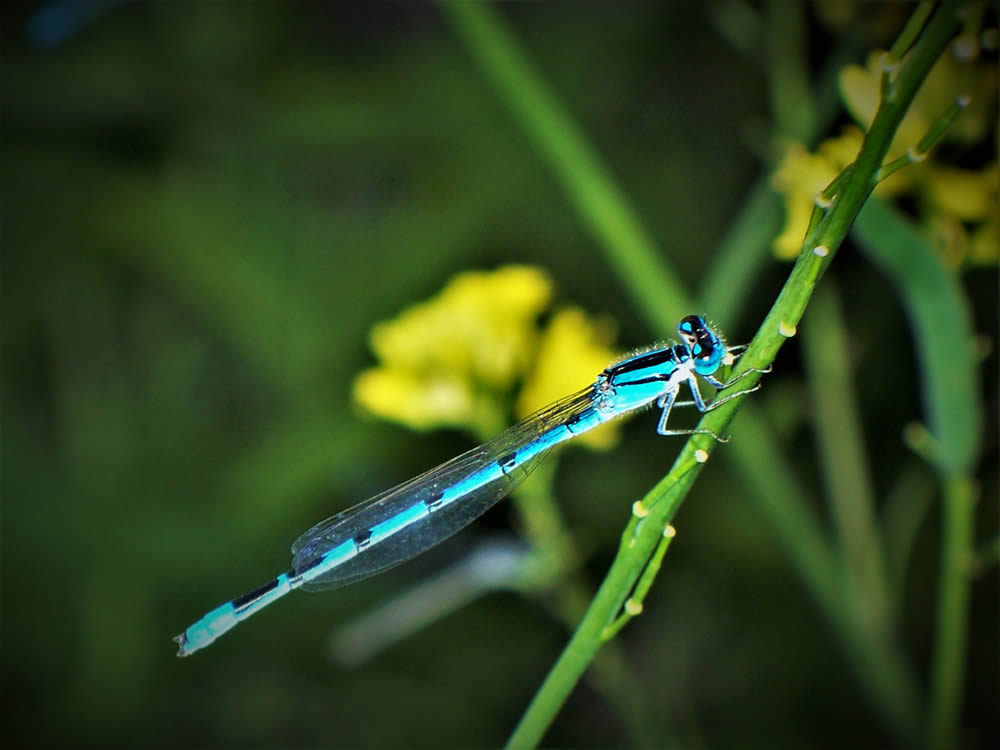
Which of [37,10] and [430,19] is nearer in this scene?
[37,10]

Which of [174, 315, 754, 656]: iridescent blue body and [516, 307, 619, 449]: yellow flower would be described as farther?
[516, 307, 619, 449]: yellow flower

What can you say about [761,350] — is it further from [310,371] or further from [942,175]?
[310,371]

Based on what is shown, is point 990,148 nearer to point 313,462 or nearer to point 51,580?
point 313,462

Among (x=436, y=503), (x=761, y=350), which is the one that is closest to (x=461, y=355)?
(x=436, y=503)

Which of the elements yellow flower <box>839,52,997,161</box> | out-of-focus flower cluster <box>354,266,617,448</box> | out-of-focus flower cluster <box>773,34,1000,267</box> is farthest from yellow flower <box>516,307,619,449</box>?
yellow flower <box>839,52,997,161</box>

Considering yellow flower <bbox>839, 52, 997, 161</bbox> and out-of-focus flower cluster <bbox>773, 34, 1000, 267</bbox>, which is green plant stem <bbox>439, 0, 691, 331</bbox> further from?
yellow flower <bbox>839, 52, 997, 161</bbox>

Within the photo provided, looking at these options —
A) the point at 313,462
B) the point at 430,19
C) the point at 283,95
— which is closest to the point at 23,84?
the point at 283,95

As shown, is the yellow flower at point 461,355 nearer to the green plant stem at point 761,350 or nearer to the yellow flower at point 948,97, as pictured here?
the yellow flower at point 948,97
